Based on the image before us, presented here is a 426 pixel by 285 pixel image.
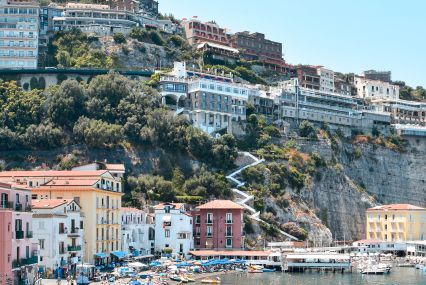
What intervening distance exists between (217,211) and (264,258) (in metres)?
8.41

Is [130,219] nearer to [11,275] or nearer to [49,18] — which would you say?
[11,275]

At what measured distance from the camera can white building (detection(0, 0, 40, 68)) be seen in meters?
124

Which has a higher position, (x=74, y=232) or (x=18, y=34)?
(x=18, y=34)

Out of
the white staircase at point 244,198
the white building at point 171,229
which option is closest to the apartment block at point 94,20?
the white staircase at point 244,198

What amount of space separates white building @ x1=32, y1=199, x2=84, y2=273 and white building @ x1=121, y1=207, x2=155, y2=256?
13.4m

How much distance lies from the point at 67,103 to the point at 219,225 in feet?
87.3

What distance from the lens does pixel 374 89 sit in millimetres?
168250

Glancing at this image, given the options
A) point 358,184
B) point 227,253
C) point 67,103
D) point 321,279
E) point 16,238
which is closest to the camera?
point 16,238

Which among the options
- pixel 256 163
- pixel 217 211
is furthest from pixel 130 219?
pixel 256 163

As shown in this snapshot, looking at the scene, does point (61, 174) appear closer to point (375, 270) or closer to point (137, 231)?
point (137, 231)

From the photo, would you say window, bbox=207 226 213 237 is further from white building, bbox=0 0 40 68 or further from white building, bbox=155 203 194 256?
white building, bbox=0 0 40 68

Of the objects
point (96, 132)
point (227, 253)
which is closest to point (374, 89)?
point (96, 132)

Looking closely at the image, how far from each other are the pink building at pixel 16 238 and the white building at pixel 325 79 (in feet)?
355

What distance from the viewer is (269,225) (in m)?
108
